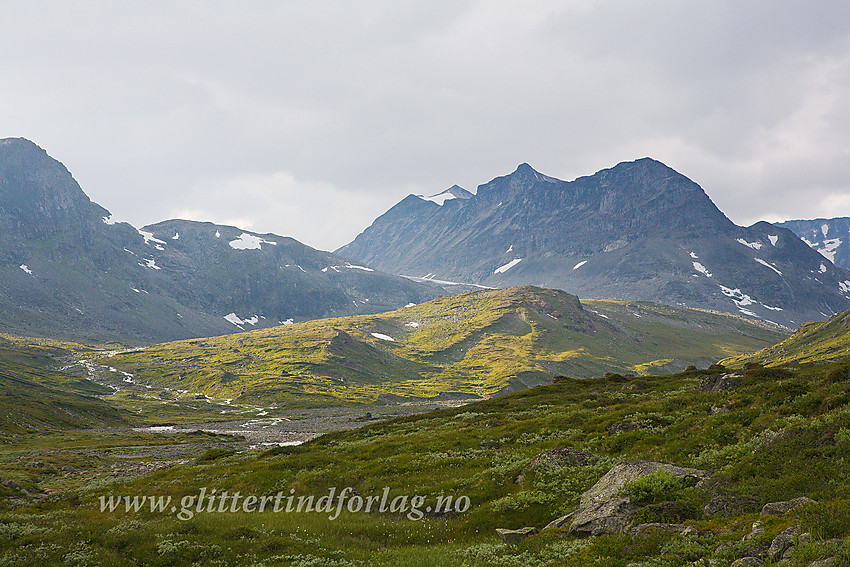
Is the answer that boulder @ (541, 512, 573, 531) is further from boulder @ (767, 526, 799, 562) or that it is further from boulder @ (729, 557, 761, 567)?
boulder @ (767, 526, 799, 562)

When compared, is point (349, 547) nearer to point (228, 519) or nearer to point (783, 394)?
point (228, 519)

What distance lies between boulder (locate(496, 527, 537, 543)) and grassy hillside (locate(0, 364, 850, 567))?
1.90 ft

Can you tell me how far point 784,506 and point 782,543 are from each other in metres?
2.70

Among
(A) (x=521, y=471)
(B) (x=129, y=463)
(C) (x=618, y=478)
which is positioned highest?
(C) (x=618, y=478)

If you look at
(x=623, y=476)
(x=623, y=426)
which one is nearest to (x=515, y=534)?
(x=623, y=476)

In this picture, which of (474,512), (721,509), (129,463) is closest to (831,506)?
(721,509)

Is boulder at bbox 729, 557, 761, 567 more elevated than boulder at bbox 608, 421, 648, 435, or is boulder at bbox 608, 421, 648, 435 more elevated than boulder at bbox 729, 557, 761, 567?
boulder at bbox 729, 557, 761, 567

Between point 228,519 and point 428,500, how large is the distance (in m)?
11.0

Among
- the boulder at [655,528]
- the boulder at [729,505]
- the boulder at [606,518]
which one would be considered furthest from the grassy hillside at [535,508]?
the boulder at [606,518]

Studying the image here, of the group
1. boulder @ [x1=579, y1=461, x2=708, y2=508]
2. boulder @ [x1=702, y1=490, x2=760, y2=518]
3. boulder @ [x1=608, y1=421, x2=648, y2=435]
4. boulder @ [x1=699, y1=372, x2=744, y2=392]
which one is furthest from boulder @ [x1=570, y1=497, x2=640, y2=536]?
boulder @ [x1=699, y1=372, x2=744, y2=392]

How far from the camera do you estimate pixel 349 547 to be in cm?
2102

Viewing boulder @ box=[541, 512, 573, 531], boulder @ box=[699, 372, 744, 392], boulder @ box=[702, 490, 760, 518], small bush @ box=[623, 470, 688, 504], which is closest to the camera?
boulder @ box=[702, 490, 760, 518]

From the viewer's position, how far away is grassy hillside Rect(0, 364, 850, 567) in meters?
14.4

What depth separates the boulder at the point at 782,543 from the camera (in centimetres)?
1177
